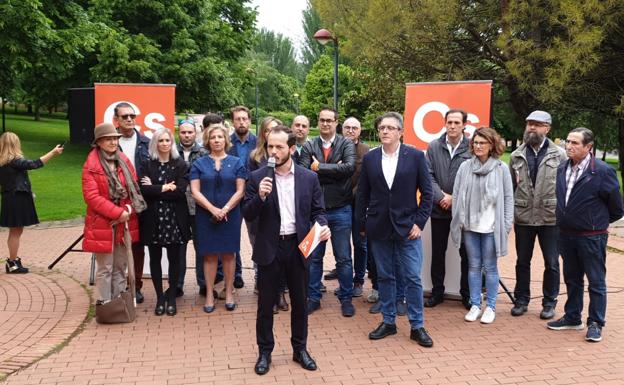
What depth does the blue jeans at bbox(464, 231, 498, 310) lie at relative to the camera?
598cm

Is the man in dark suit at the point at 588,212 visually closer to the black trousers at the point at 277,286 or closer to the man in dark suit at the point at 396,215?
the man in dark suit at the point at 396,215

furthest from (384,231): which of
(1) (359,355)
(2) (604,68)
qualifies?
(2) (604,68)

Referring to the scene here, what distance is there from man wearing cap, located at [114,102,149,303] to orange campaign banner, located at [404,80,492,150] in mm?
3147

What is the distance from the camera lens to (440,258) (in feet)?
21.7

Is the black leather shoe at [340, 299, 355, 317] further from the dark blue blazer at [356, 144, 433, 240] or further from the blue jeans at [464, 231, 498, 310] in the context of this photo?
the blue jeans at [464, 231, 498, 310]

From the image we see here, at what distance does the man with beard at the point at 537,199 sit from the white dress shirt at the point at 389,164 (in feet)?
4.86

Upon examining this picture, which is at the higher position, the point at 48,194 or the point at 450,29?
the point at 450,29

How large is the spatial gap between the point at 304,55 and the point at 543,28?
5393 centimetres

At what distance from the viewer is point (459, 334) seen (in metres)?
5.67

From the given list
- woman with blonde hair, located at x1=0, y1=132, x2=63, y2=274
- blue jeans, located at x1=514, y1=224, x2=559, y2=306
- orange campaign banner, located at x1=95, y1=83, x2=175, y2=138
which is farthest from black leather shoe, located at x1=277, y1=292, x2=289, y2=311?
woman with blonde hair, located at x1=0, y1=132, x2=63, y2=274

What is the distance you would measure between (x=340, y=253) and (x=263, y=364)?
1.91m

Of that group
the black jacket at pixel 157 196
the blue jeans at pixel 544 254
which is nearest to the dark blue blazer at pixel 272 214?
the black jacket at pixel 157 196

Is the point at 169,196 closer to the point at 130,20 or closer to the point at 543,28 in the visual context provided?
the point at 543,28

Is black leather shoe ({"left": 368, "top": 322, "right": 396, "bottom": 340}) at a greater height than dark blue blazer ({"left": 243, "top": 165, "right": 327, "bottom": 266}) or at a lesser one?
lesser
